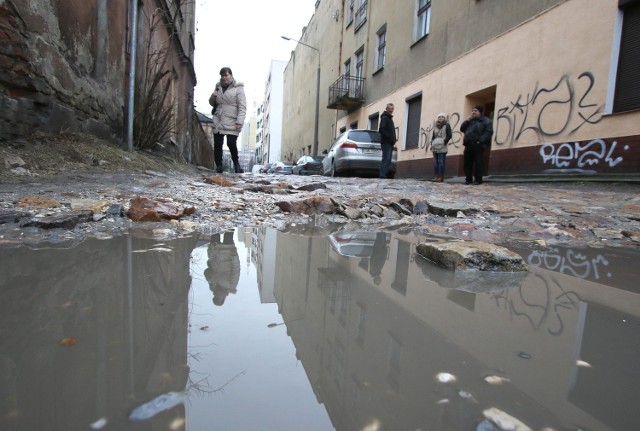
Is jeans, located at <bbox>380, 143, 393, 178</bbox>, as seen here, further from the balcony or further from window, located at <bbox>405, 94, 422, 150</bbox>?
the balcony

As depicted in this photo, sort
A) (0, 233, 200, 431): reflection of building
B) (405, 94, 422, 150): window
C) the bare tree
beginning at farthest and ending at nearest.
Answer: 1. (405, 94, 422, 150): window
2. the bare tree
3. (0, 233, 200, 431): reflection of building

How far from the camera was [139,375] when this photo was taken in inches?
31.9

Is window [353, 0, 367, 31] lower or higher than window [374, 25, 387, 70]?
higher

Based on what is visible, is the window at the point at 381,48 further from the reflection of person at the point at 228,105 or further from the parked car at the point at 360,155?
the reflection of person at the point at 228,105

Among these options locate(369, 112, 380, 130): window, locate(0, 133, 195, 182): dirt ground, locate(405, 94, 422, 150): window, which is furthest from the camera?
locate(369, 112, 380, 130): window

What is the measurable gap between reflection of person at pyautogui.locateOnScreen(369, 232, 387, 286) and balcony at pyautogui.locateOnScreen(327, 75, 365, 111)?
15.9 meters

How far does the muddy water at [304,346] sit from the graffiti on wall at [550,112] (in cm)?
643

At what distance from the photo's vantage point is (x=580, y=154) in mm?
6883

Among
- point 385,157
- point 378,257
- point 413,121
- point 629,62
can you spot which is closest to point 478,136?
point 385,157

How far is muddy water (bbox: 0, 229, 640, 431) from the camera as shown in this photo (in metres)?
0.72

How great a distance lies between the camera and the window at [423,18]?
12336mm

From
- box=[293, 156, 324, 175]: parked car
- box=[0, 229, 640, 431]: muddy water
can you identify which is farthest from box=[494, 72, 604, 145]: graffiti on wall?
box=[293, 156, 324, 175]: parked car

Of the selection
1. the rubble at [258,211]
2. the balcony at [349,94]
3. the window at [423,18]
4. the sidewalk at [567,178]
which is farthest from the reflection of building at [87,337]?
the balcony at [349,94]

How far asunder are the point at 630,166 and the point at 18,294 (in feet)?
24.9
